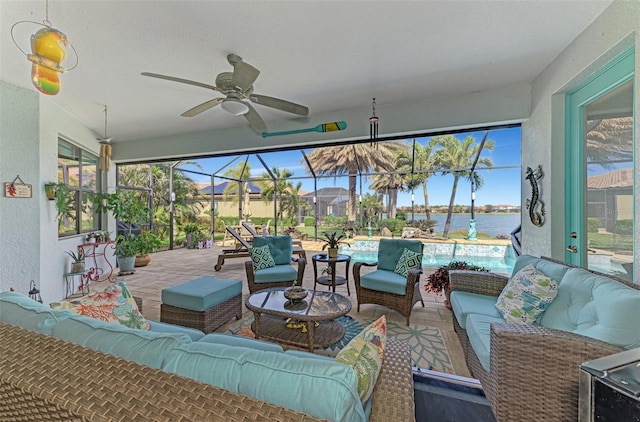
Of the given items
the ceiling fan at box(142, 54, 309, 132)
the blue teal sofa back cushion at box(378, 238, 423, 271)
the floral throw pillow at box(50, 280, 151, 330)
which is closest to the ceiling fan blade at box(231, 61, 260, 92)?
the ceiling fan at box(142, 54, 309, 132)

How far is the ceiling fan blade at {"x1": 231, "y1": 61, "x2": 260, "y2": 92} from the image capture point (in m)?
2.10

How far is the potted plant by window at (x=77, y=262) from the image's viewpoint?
3.97 metres

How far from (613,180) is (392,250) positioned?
7.05 ft

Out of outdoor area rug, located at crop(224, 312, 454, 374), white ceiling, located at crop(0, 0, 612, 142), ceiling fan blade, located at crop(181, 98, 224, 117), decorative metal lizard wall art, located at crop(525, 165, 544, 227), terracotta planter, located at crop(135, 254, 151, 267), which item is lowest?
outdoor area rug, located at crop(224, 312, 454, 374)

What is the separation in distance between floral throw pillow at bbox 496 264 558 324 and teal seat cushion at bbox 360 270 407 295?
1.04 meters

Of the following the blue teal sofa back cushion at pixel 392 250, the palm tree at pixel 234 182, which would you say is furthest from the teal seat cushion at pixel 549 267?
the palm tree at pixel 234 182

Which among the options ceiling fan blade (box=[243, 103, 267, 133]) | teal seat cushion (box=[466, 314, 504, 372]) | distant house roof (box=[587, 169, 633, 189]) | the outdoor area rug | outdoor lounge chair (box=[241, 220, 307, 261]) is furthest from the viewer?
outdoor lounge chair (box=[241, 220, 307, 261])

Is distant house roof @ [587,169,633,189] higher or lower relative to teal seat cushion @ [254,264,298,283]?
higher

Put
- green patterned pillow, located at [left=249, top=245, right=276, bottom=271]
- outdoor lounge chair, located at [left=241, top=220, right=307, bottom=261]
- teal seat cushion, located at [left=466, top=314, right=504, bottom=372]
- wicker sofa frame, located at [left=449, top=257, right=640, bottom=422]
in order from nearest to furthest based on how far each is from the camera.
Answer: wicker sofa frame, located at [left=449, top=257, right=640, bottom=422] < teal seat cushion, located at [left=466, top=314, right=504, bottom=372] < green patterned pillow, located at [left=249, top=245, right=276, bottom=271] < outdoor lounge chair, located at [left=241, top=220, right=307, bottom=261]

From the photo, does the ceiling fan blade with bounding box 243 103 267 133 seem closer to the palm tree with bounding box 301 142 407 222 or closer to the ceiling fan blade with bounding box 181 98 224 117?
the ceiling fan blade with bounding box 181 98 224 117

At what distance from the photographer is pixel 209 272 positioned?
5.42 metres

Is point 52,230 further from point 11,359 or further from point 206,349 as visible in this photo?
point 206,349

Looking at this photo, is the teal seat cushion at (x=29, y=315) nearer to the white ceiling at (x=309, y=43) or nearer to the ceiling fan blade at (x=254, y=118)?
the white ceiling at (x=309, y=43)

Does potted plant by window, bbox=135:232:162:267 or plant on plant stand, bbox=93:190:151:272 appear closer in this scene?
plant on plant stand, bbox=93:190:151:272
